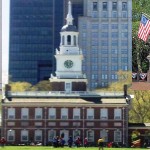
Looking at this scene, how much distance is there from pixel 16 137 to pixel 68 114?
635cm

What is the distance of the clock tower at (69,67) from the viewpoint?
91750 mm

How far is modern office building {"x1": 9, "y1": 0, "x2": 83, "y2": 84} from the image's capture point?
613 ft

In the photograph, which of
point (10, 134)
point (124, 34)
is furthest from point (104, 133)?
point (124, 34)

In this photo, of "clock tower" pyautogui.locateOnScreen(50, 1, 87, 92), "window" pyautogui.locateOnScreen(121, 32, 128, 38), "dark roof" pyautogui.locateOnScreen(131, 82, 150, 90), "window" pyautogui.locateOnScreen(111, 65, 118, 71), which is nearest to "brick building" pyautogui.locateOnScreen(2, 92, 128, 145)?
"clock tower" pyautogui.locateOnScreen(50, 1, 87, 92)

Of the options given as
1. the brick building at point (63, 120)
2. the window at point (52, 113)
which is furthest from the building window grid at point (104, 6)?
the window at point (52, 113)

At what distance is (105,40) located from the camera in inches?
7190

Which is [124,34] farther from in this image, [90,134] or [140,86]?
[90,134]

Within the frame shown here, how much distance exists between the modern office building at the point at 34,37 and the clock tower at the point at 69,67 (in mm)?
91275

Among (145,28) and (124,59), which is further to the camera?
(124,59)

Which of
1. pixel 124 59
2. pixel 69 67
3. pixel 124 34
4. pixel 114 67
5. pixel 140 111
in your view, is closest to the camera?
pixel 69 67

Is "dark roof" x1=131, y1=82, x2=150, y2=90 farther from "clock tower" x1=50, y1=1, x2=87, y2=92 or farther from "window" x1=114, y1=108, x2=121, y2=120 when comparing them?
"window" x1=114, y1=108, x2=121, y2=120

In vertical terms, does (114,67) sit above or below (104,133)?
above

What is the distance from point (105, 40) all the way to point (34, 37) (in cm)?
1878

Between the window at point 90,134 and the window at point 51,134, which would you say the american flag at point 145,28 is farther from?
the window at point 51,134
